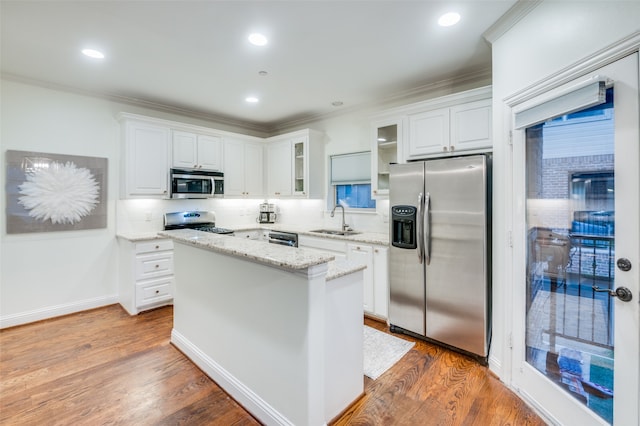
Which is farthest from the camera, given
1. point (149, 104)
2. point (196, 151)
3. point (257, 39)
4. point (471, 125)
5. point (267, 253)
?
point (196, 151)

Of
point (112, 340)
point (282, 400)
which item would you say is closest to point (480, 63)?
point (282, 400)

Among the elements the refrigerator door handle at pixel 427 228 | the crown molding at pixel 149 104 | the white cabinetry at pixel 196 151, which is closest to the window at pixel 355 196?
the refrigerator door handle at pixel 427 228

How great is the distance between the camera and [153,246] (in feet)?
12.1

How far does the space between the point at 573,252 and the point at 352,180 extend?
2861 millimetres

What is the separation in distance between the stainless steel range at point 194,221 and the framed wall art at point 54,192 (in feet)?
2.50

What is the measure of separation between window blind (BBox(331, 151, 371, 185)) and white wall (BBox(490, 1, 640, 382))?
77.5 inches

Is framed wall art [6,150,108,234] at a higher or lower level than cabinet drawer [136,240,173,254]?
higher

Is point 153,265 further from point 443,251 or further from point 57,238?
point 443,251

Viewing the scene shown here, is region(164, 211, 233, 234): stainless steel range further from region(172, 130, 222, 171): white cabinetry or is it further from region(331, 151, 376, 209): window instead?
region(331, 151, 376, 209): window

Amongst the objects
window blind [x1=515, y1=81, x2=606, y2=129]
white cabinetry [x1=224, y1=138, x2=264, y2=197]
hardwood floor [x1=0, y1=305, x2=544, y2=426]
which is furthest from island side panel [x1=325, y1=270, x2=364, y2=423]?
white cabinetry [x1=224, y1=138, x2=264, y2=197]

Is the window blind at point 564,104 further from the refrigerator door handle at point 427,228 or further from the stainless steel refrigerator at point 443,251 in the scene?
the refrigerator door handle at point 427,228

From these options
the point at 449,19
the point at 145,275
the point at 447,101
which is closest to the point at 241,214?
the point at 145,275

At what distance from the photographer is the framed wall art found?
10.7 ft

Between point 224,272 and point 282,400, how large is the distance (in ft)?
3.08
